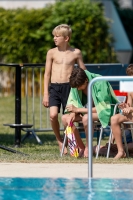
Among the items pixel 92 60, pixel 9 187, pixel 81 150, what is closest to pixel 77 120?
pixel 81 150

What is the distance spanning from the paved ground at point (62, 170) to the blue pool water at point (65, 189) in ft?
1.04

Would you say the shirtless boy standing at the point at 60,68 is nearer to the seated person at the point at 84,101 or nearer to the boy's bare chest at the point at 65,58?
the boy's bare chest at the point at 65,58

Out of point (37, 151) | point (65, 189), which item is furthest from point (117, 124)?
point (65, 189)

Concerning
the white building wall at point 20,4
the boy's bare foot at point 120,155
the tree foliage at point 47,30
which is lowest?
the boy's bare foot at point 120,155

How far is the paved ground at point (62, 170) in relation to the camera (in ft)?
25.4

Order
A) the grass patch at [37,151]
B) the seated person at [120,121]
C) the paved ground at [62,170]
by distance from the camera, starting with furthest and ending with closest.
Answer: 1. the seated person at [120,121]
2. the grass patch at [37,151]
3. the paved ground at [62,170]

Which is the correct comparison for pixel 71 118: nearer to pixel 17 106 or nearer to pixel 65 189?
pixel 17 106

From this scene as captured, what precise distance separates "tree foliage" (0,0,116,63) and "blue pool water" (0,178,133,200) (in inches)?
594

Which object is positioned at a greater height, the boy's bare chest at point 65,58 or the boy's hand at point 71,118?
the boy's bare chest at point 65,58

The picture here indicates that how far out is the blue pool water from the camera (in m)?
6.65

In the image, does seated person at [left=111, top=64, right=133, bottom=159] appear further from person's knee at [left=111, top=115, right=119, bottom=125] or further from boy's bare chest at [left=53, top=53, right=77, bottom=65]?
boy's bare chest at [left=53, top=53, right=77, bottom=65]

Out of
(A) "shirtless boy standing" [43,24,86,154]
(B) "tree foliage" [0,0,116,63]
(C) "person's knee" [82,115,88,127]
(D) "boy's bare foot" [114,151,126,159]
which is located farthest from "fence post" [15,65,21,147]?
(B) "tree foliage" [0,0,116,63]

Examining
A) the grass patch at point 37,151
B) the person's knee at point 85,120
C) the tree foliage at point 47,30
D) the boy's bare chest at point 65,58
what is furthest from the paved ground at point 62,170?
the tree foliage at point 47,30

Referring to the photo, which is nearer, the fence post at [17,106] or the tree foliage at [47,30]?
the fence post at [17,106]
